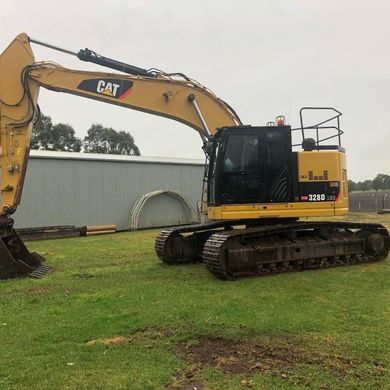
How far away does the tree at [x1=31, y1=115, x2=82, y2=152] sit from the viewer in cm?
5566

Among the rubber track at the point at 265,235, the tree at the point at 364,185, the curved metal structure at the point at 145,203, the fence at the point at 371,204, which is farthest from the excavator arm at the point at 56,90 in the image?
the tree at the point at 364,185

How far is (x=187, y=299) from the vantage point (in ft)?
25.3

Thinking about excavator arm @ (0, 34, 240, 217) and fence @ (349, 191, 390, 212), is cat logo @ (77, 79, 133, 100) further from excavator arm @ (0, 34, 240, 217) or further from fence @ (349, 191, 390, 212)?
fence @ (349, 191, 390, 212)

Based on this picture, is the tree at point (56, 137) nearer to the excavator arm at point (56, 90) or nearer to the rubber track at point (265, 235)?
the excavator arm at point (56, 90)

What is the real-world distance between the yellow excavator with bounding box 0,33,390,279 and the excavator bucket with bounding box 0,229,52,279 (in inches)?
0.8

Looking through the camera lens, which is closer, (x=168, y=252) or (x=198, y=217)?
(x=168, y=252)

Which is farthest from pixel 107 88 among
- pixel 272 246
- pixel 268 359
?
pixel 268 359

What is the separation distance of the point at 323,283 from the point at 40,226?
1495cm

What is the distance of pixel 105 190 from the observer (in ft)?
76.8

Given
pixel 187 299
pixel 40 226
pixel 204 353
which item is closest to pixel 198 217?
pixel 40 226

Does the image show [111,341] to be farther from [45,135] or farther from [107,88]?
[45,135]

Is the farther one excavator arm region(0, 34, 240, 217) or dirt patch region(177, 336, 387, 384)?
excavator arm region(0, 34, 240, 217)

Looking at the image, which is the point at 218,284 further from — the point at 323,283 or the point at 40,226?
the point at 40,226

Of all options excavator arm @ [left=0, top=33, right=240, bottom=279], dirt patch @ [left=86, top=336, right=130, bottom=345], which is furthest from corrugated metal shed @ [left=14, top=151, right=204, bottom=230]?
dirt patch @ [left=86, top=336, right=130, bottom=345]
